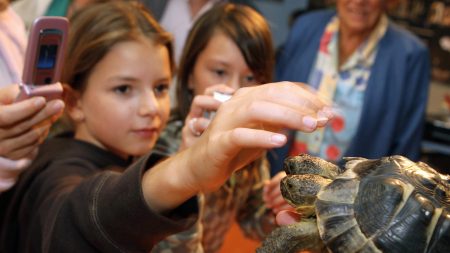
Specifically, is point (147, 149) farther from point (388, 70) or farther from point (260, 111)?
point (388, 70)

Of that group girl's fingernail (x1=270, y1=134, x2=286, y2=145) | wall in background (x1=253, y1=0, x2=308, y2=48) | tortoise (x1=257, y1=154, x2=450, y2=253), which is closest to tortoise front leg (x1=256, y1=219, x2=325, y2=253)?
tortoise (x1=257, y1=154, x2=450, y2=253)

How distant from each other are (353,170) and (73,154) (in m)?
0.50

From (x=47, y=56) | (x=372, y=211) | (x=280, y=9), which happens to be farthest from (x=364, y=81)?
(x=280, y=9)

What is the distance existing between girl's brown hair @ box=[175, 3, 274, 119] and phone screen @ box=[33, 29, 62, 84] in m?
0.37

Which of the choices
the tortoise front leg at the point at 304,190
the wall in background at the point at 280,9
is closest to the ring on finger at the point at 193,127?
the tortoise front leg at the point at 304,190

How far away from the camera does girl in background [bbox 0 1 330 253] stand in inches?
20.5

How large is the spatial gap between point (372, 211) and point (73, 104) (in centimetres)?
66

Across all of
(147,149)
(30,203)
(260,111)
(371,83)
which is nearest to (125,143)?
(147,149)

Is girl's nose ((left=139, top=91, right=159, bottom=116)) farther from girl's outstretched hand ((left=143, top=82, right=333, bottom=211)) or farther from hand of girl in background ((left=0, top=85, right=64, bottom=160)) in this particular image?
girl's outstretched hand ((left=143, top=82, right=333, bottom=211))

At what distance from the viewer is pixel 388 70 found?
5.49ft

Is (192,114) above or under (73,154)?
above

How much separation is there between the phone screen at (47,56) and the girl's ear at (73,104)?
21 centimetres

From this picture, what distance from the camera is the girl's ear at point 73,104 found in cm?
98

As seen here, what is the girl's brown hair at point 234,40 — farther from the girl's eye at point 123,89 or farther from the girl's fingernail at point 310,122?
the girl's fingernail at point 310,122
